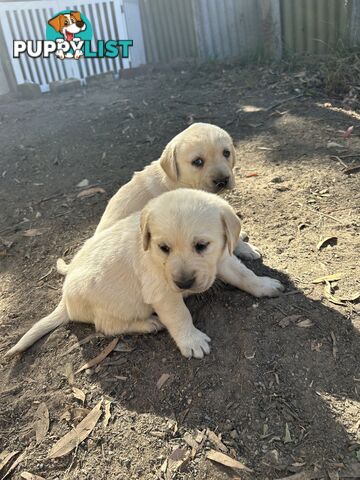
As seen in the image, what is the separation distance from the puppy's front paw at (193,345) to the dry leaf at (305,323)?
707mm

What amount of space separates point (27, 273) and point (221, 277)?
7.37ft

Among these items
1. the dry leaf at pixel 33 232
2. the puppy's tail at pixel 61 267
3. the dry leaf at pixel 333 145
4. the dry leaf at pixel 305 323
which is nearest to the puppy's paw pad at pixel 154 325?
the dry leaf at pixel 305 323

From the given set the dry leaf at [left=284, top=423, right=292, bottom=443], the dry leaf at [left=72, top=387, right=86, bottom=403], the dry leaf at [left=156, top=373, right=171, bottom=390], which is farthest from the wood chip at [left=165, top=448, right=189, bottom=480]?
the dry leaf at [left=72, top=387, right=86, bottom=403]

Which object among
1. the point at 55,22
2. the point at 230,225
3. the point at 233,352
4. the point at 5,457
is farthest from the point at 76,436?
the point at 55,22

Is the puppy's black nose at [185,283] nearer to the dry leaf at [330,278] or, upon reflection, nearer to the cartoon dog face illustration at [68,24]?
the dry leaf at [330,278]

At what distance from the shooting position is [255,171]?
5852 mm

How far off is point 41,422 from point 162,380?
0.89m

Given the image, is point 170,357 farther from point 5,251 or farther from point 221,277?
point 5,251

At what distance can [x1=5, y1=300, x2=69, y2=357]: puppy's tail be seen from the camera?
11.9 feet

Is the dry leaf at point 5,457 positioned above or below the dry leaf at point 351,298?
below

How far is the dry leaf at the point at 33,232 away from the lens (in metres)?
5.41

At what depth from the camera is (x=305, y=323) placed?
3350mm

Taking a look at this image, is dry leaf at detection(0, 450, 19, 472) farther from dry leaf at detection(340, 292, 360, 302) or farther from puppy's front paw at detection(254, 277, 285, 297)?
dry leaf at detection(340, 292, 360, 302)

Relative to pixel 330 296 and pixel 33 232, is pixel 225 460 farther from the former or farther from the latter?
pixel 33 232
